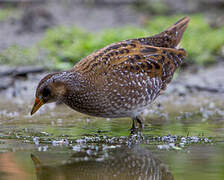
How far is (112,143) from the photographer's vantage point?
550cm

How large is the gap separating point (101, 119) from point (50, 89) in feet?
5.24

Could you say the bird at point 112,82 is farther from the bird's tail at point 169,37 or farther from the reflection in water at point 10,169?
the reflection in water at point 10,169

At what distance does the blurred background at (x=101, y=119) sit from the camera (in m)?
4.60

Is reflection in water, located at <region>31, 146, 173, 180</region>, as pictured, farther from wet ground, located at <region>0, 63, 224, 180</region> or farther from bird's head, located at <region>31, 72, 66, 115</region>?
bird's head, located at <region>31, 72, 66, 115</region>

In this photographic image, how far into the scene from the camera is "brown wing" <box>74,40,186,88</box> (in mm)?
6070

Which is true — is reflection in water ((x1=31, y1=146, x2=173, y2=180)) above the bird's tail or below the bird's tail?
below

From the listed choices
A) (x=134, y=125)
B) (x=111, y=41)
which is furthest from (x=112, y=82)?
(x=111, y=41)

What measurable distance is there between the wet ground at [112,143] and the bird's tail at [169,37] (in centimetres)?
108

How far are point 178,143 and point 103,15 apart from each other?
8.77 m

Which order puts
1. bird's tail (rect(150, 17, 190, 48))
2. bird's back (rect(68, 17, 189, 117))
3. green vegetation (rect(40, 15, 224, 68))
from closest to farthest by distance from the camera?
bird's back (rect(68, 17, 189, 117)), bird's tail (rect(150, 17, 190, 48)), green vegetation (rect(40, 15, 224, 68))

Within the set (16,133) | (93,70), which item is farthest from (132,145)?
(16,133)

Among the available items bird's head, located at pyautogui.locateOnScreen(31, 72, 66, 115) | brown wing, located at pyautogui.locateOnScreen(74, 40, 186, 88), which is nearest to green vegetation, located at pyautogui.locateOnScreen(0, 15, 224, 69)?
brown wing, located at pyautogui.locateOnScreen(74, 40, 186, 88)

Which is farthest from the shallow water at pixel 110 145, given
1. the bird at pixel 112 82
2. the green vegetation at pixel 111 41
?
the green vegetation at pixel 111 41

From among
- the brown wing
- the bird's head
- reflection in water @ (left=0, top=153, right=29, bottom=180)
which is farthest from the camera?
the brown wing
